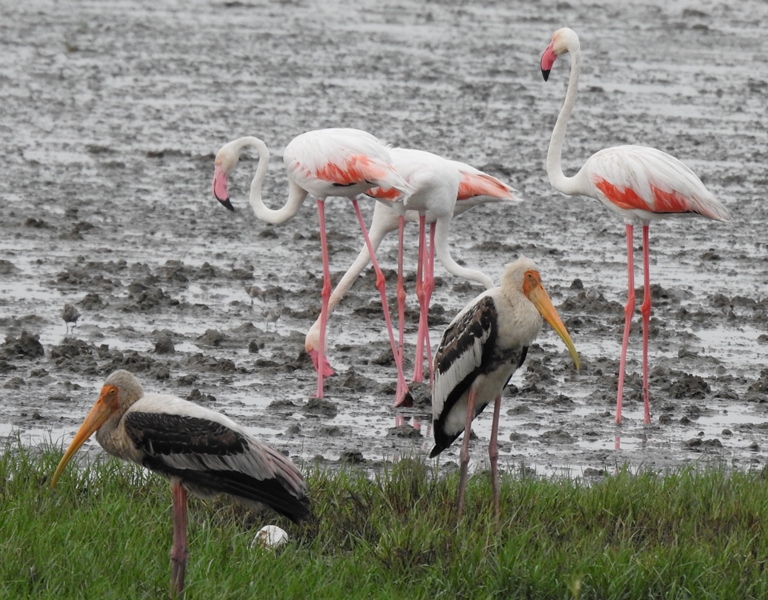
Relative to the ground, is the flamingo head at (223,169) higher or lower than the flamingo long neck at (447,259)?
higher

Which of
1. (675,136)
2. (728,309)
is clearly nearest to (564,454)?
(728,309)

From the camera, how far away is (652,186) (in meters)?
8.88

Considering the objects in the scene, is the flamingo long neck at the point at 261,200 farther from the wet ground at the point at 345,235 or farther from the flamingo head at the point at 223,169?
the wet ground at the point at 345,235

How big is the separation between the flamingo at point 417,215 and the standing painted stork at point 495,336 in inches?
102

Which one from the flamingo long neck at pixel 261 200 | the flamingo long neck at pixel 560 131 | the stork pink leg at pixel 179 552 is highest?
the flamingo long neck at pixel 560 131

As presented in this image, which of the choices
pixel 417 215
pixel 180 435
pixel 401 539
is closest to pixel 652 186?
pixel 417 215

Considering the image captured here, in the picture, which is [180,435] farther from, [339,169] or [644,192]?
[644,192]

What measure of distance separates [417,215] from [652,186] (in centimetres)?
181

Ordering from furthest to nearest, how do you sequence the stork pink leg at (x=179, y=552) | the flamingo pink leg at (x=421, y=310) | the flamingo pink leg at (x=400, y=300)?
the flamingo pink leg at (x=400, y=300), the flamingo pink leg at (x=421, y=310), the stork pink leg at (x=179, y=552)

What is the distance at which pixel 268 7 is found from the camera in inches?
1013

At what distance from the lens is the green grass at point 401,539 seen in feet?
18.3

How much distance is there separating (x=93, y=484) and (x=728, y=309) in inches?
212

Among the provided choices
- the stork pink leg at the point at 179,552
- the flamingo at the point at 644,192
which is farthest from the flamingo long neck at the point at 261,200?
the stork pink leg at the point at 179,552

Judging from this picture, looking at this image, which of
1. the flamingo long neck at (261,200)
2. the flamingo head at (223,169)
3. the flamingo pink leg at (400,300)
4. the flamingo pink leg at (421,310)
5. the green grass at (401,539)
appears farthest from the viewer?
the flamingo head at (223,169)
